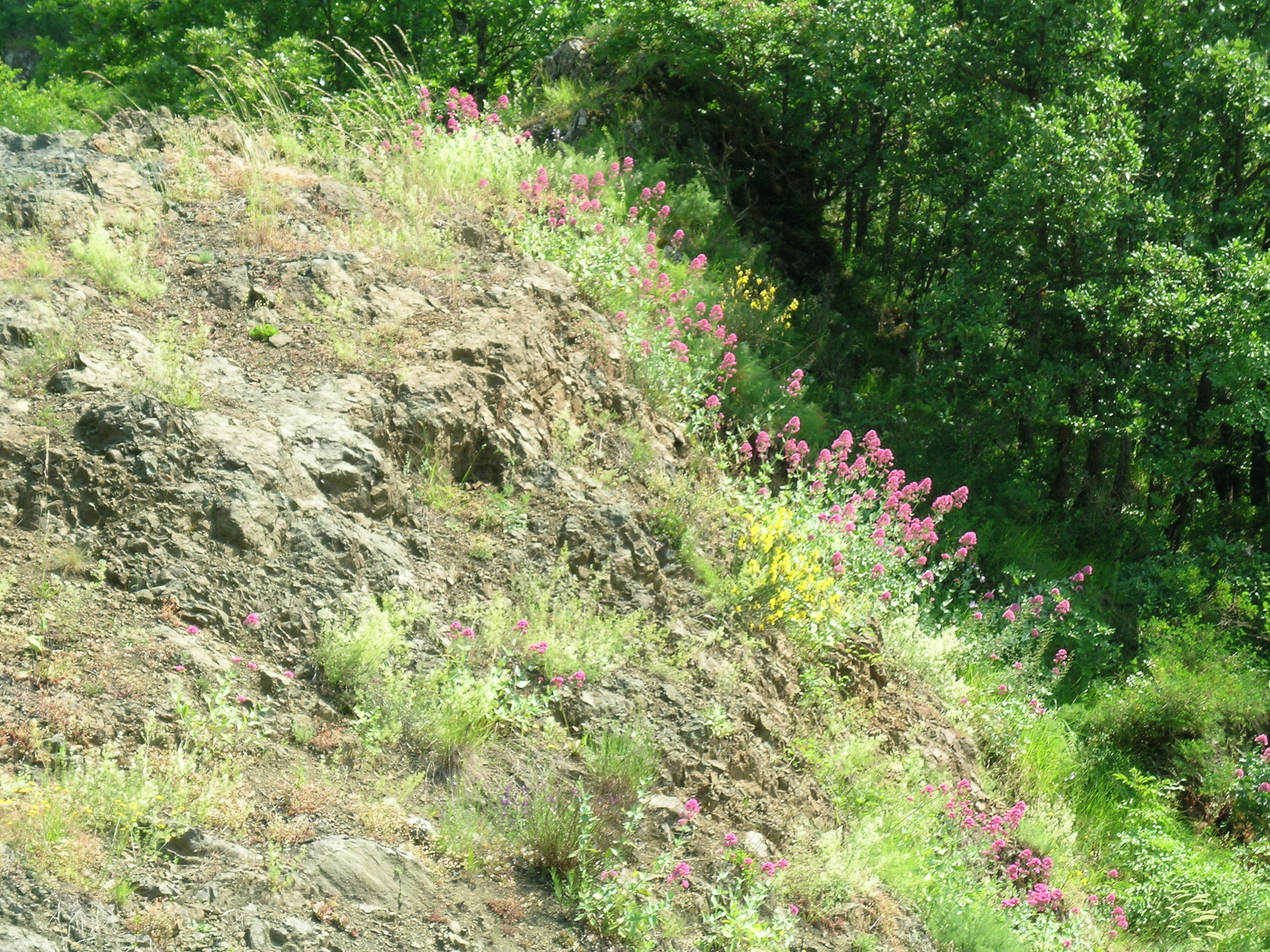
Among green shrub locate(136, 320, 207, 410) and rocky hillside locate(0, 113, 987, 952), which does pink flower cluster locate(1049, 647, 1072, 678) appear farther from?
green shrub locate(136, 320, 207, 410)

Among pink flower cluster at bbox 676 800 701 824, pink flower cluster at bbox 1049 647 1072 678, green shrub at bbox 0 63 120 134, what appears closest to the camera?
pink flower cluster at bbox 676 800 701 824

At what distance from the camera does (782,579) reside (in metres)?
6.25

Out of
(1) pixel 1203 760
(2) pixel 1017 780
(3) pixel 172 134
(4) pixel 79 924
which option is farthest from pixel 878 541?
(3) pixel 172 134

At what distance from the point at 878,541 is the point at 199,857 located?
470 cm

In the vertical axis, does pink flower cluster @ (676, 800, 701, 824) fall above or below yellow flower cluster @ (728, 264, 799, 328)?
below

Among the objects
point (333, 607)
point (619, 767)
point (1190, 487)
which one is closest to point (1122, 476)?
point (1190, 487)

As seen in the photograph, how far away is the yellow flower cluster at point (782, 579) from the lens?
20.1 ft

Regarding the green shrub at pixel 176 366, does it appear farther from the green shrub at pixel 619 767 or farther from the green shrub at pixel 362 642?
the green shrub at pixel 619 767

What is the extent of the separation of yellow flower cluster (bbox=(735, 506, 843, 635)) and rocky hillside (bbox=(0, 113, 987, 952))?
24 centimetres

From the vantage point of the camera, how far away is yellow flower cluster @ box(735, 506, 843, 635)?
20.1ft

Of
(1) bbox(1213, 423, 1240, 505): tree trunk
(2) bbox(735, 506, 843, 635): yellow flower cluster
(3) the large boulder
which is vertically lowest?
(3) the large boulder

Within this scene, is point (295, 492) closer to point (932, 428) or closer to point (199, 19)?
point (932, 428)

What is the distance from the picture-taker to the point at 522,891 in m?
4.29

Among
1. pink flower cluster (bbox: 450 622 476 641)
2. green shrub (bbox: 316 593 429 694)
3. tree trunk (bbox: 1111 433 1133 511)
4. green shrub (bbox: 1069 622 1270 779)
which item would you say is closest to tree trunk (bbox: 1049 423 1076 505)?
tree trunk (bbox: 1111 433 1133 511)
